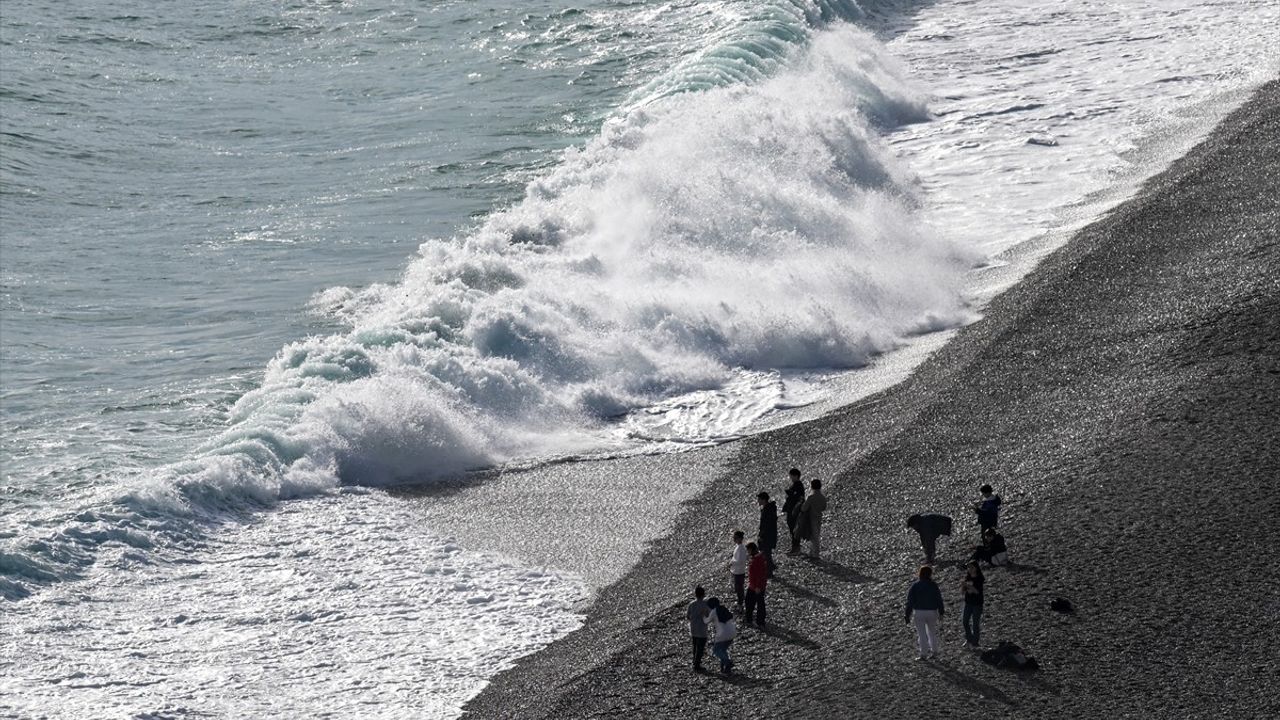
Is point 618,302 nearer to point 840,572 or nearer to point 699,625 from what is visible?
point 840,572

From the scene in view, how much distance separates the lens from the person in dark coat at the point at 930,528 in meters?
18.9

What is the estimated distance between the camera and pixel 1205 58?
137ft

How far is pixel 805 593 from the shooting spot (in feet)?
61.9

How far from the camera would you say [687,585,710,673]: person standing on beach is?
1748 cm

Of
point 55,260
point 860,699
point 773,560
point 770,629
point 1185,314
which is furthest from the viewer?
point 55,260

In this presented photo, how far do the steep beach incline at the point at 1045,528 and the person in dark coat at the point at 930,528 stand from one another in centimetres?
24

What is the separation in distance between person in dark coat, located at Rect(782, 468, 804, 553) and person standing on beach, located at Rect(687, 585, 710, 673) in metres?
2.42

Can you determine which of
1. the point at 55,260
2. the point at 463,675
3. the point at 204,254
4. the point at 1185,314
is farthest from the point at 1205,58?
the point at 463,675

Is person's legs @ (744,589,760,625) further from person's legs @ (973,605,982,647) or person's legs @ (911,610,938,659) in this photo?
person's legs @ (973,605,982,647)

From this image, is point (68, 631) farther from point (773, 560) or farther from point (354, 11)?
point (354, 11)

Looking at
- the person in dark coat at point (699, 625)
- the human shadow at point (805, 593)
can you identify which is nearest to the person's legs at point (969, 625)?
the human shadow at point (805, 593)

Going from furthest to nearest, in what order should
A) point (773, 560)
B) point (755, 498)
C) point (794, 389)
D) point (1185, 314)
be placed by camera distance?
point (794, 389) → point (1185, 314) → point (755, 498) → point (773, 560)

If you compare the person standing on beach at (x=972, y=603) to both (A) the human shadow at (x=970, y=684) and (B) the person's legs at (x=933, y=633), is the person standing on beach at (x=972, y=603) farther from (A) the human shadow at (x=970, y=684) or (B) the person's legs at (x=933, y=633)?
(A) the human shadow at (x=970, y=684)

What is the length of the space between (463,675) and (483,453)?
6197 millimetres
